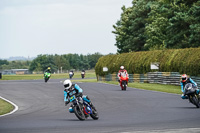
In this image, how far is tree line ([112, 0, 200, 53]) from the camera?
2024 inches

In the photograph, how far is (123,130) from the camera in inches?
469

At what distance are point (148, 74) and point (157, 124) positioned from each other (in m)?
34.8

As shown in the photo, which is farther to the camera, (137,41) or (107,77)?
(137,41)

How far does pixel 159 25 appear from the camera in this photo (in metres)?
64.7

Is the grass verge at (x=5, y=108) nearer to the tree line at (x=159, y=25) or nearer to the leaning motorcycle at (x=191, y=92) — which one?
the leaning motorcycle at (x=191, y=92)

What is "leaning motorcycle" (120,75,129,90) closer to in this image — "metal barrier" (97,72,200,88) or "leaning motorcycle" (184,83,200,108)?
"metal barrier" (97,72,200,88)

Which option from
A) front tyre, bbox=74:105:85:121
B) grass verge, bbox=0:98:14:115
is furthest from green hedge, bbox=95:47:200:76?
front tyre, bbox=74:105:85:121

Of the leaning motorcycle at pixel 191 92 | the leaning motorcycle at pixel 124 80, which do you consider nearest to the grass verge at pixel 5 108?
the leaning motorcycle at pixel 191 92

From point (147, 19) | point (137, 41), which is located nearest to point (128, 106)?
point (147, 19)

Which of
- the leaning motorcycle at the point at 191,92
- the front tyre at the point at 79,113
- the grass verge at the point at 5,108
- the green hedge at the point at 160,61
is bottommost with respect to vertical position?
the grass verge at the point at 5,108

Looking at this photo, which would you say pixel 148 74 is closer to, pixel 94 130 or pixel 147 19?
pixel 147 19

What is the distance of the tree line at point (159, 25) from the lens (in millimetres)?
51406

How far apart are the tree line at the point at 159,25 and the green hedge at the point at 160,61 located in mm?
5606

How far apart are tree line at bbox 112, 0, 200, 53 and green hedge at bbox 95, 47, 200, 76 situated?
5606mm
